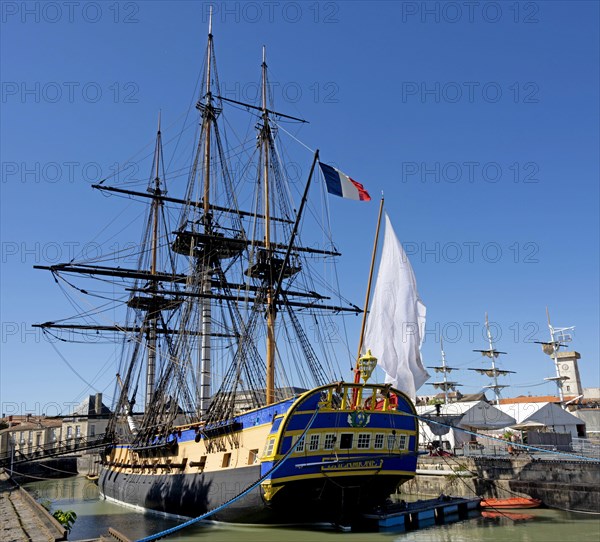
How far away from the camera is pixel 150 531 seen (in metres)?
20.9

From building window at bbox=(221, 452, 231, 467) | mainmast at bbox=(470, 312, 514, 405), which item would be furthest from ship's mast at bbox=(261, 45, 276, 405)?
mainmast at bbox=(470, 312, 514, 405)

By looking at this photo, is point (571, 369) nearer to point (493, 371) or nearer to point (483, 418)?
point (493, 371)

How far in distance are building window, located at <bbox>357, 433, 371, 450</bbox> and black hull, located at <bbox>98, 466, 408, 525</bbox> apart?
1134 mm

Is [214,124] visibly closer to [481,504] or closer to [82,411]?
[481,504]

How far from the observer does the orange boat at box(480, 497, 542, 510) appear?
22.2 metres

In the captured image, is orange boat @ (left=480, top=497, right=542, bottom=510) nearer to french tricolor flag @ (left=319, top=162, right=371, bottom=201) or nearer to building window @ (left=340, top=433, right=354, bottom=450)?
building window @ (left=340, top=433, right=354, bottom=450)

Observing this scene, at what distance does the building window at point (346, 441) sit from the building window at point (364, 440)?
39 centimetres

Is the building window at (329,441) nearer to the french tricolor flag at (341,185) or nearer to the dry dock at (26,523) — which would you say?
the dry dock at (26,523)

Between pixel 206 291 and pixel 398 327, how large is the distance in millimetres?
16741

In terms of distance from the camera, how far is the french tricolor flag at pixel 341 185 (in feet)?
68.5

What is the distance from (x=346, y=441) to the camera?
18734 mm

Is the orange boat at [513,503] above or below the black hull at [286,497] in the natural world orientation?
below

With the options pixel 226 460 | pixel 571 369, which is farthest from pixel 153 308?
pixel 571 369

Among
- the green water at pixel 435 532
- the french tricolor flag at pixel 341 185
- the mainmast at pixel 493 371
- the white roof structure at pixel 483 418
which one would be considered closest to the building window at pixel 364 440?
the green water at pixel 435 532
